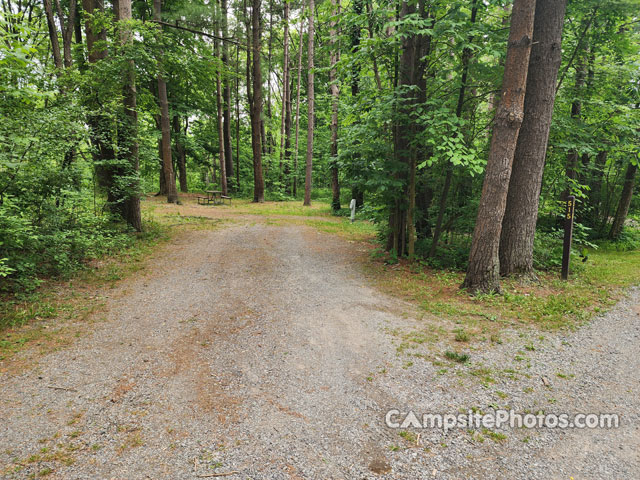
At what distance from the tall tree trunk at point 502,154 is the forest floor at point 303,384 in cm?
63

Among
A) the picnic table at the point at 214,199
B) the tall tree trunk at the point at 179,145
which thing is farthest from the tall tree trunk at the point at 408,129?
the tall tree trunk at the point at 179,145

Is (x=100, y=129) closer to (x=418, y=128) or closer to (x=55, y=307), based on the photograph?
(x=55, y=307)

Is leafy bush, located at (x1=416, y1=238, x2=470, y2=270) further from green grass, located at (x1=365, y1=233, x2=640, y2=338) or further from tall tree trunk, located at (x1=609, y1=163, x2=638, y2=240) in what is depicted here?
tall tree trunk, located at (x1=609, y1=163, x2=638, y2=240)

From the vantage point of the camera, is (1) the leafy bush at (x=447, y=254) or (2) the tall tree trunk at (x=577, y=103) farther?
(2) the tall tree trunk at (x=577, y=103)

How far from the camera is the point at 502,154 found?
554 centimetres

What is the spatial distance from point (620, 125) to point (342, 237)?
736 cm

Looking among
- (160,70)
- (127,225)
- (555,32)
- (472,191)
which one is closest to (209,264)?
(127,225)

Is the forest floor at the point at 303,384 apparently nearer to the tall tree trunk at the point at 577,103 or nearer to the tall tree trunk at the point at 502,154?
the tall tree trunk at the point at 502,154

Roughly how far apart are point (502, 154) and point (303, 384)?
491cm

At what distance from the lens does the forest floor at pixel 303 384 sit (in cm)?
241

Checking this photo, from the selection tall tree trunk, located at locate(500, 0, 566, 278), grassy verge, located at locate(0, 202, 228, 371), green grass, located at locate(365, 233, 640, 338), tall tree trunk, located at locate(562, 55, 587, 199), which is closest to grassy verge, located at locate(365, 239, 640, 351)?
green grass, located at locate(365, 233, 640, 338)

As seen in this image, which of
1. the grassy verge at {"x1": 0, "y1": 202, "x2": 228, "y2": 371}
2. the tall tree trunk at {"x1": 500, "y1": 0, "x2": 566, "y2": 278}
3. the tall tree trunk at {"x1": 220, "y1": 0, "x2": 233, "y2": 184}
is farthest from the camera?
the tall tree trunk at {"x1": 220, "y1": 0, "x2": 233, "y2": 184}

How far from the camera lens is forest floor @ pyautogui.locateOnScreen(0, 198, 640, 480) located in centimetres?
241

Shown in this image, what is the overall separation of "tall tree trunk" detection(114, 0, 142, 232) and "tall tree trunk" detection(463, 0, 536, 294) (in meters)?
7.57
